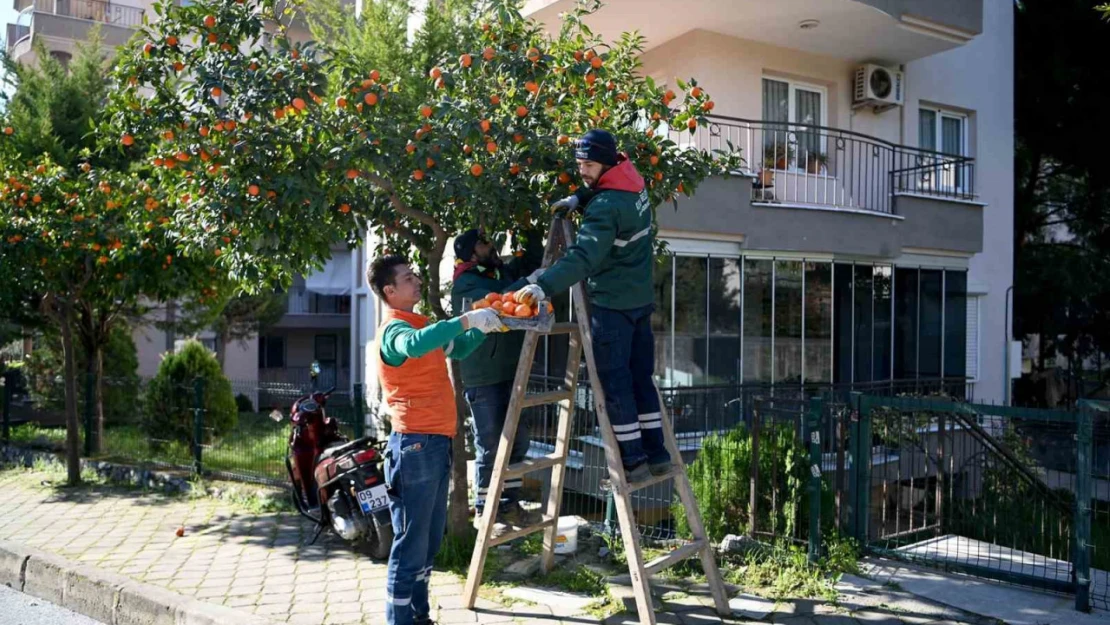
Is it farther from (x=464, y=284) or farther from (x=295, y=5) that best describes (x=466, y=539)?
(x=295, y=5)

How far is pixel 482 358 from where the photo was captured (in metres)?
5.64

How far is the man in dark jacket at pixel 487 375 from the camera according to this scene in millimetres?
5605

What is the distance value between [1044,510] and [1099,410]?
2382 mm

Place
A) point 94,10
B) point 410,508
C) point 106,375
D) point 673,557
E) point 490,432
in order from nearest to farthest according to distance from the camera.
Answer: point 410,508 < point 673,557 < point 490,432 < point 106,375 < point 94,10

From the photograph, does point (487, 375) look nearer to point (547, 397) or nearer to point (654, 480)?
point (547, 397)

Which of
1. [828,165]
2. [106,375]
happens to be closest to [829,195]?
[828,165]

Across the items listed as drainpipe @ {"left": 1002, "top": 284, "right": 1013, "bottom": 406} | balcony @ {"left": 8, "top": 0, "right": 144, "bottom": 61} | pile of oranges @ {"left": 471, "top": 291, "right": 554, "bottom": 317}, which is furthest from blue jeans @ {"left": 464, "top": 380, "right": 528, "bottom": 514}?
balcony @ {"left": 8, "top": 0, "right": 144, "bottom": 61}

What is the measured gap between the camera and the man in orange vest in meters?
4.67

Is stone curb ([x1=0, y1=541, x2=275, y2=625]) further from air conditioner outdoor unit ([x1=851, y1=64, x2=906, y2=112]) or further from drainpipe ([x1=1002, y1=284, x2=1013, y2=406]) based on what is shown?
drainpipe ([x1=1002, y1=284, x2=1013, y2=406])

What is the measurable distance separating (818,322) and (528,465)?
8050 mm

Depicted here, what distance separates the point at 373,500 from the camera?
6332 millimetres

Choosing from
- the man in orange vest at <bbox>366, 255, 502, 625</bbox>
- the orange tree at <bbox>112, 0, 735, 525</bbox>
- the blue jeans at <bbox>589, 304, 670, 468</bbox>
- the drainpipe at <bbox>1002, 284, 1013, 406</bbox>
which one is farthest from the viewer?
the drainpipe at <bbox>1002, 284, 1013, 406</bbox>

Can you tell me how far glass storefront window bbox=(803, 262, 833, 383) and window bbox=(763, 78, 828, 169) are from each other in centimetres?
156

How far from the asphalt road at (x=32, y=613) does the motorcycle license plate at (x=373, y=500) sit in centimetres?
189
